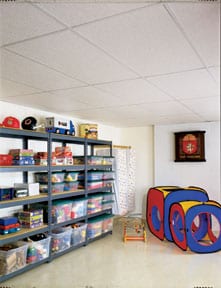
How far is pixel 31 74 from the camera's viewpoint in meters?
2.30

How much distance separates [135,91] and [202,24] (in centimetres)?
144

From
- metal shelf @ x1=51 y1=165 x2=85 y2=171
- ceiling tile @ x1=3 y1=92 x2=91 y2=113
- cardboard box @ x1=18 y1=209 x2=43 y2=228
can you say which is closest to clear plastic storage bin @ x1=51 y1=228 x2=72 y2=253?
cardboard box @ x1=18 y1=209 x2=43 y2=228

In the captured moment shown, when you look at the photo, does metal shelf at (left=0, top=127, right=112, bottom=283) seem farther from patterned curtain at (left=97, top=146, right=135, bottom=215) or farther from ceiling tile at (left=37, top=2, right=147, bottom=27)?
ceiling tile at (left=37, top=2, right=147, bottom=27)

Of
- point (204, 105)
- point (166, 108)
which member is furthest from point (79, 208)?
point (204, 105)

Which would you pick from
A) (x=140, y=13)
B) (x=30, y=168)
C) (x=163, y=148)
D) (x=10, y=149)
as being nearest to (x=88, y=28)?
(x=140, y=13)

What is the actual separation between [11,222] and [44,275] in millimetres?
701

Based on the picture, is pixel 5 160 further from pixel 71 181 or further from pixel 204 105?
pixel 204 105

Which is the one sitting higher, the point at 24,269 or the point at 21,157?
the point at 21,157

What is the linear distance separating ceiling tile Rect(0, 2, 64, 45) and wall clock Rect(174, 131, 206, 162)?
13.6ft

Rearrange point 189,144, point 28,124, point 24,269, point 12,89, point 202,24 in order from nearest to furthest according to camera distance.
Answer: point 202,24
point 12,89
point 24,269
point 28,124
point 189,144

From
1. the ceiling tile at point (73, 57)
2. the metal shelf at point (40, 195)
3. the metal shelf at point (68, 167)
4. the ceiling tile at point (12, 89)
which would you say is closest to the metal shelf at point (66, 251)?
the metal shelf at point (40, 195)

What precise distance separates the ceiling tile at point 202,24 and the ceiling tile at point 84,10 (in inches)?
8.4

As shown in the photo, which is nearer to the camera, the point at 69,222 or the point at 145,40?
the point at 145,40

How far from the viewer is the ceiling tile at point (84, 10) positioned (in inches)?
49.6
